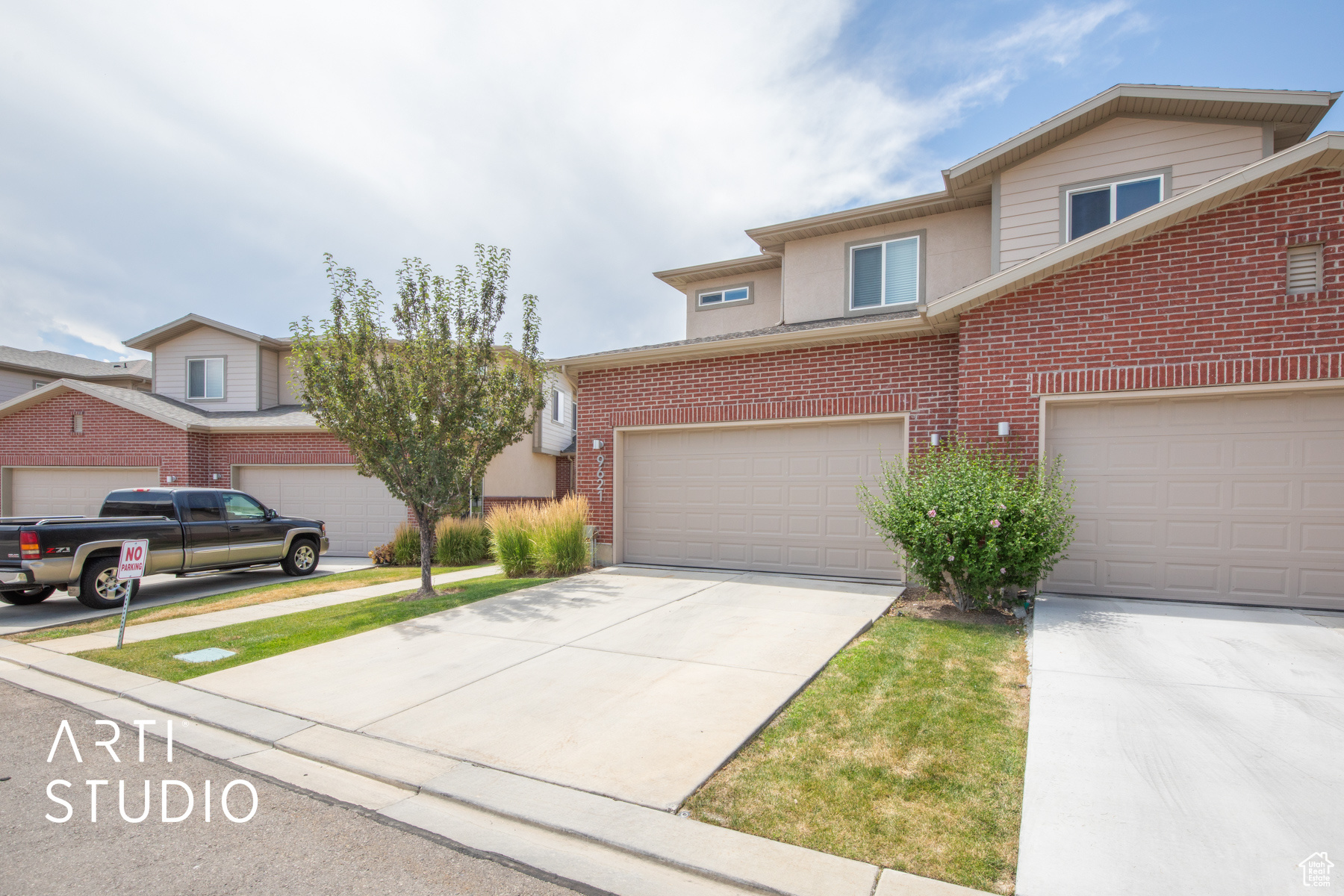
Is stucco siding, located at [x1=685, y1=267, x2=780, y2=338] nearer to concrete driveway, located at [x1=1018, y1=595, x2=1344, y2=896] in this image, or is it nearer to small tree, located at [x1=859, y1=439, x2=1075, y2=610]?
small tree, located at [x1=859, y1=439, x2=1075, y2=610]

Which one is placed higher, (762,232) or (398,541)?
(762,232)

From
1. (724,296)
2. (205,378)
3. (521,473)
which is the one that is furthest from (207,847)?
(205,378)

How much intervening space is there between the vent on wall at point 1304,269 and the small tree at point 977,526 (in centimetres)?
325

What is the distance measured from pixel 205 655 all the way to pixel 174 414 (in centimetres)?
1367

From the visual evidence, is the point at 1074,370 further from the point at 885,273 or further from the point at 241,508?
the point at 241,508

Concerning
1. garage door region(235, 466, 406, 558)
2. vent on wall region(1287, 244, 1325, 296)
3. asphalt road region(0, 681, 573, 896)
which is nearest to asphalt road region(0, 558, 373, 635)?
garage door region(235, 466, 406, 558)

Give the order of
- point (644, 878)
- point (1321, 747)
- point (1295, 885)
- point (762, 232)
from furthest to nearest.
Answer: point (762, 232)
point (1321, 747)
point (644, 878)
point (1295, 885)

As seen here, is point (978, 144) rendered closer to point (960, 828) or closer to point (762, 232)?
point (762, 232)

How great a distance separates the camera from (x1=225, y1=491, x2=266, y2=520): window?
12641 mm

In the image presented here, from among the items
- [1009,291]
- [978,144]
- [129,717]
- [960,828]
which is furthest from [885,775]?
[978,144]

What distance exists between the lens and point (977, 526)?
7.32 metres

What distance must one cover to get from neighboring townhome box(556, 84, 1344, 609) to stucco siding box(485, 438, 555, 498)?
745 centimetres

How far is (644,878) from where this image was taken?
316 cm

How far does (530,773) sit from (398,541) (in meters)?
11.8
